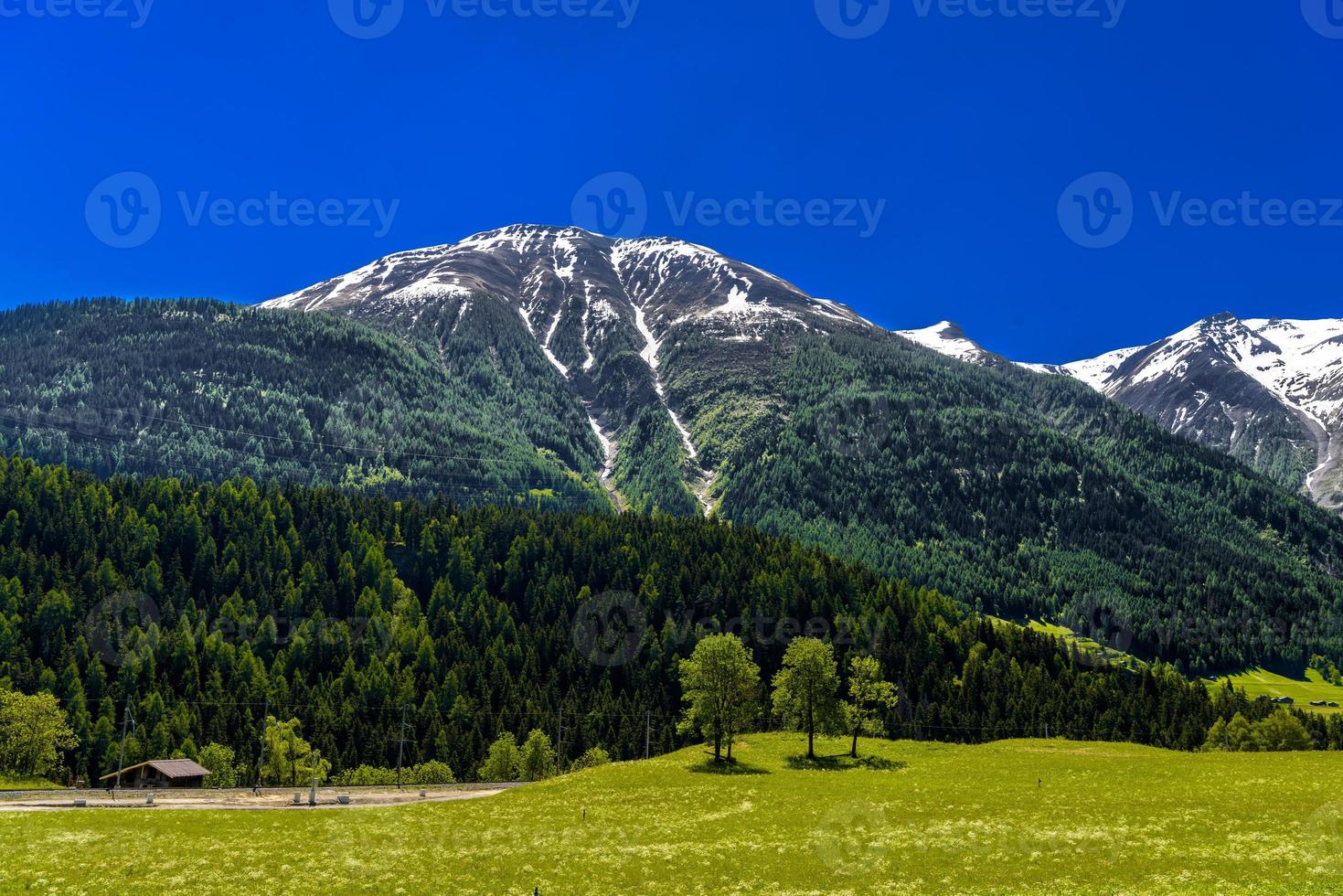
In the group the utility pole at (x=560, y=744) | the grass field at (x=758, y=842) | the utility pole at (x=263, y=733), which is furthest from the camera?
the utility pole at (x=560, y=744)

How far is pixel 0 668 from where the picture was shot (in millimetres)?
171750

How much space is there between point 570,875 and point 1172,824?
120ft

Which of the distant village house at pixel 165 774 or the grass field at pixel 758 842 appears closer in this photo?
the grass field at pixel 758 842

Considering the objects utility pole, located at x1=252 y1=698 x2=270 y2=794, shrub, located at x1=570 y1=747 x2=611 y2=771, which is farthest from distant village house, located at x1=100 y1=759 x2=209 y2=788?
shrub, located at x1=570 y1=747 x2=611 y2=771

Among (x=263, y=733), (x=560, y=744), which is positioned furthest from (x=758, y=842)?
(x=263, y=733)

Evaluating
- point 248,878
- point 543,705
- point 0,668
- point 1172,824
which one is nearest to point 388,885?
point 248,878

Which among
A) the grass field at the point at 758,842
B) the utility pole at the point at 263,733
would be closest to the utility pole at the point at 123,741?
the utility pole at the point at 263,733

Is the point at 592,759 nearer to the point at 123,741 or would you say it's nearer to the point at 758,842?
the point at 123,741

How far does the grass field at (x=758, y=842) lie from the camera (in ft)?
152

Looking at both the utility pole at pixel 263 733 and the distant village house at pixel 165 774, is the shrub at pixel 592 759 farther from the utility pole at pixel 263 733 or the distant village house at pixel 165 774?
the distant village house at pixel 165 774

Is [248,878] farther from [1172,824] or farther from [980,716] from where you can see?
[980,716]

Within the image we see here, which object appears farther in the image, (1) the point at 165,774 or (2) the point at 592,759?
(2) the point at 592,759

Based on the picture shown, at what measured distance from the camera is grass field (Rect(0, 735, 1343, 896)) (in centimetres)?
4647

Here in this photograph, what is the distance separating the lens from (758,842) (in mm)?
57500
